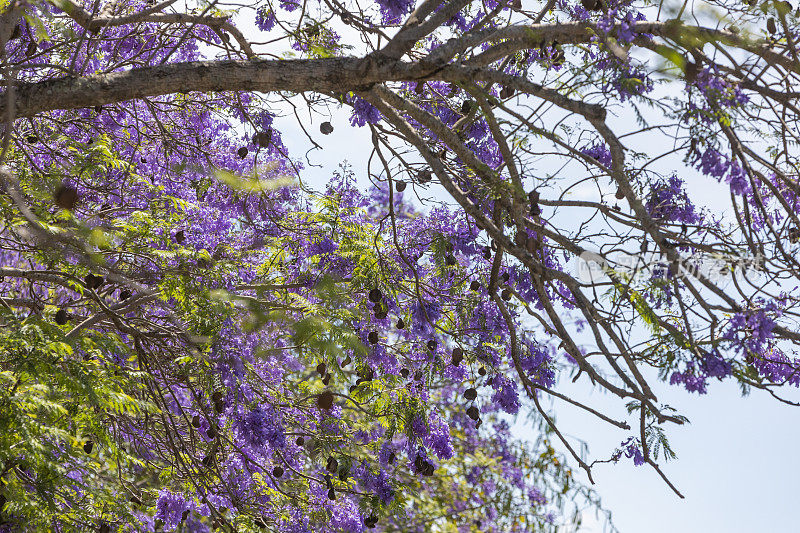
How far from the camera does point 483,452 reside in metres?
9.96

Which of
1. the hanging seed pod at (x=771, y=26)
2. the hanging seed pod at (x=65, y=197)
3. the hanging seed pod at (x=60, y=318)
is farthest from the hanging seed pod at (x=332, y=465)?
the hanging seed pod at (x=771, y=26)

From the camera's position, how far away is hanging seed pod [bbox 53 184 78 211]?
3921 mm

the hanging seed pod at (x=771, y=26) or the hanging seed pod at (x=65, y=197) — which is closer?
the hanging seed pod at (x=771, y=26)

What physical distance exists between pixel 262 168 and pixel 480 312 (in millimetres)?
2146

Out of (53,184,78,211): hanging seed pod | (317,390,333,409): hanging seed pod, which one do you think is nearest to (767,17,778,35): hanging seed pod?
(317,390,333,409): hanging seed pod

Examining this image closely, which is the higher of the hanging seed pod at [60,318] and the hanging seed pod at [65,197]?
the hanging seed pod at [65,197]

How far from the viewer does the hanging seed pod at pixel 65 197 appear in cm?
392

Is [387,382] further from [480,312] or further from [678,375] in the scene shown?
[678,375]

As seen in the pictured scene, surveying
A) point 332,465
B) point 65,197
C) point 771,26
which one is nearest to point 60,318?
point 65,197

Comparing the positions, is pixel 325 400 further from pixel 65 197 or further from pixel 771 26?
pixel 771 26

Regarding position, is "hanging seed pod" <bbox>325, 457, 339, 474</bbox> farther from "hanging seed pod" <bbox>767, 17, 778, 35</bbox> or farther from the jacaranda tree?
"hanging seed pod" <bbox>767, 17, 778, 35</bbox>

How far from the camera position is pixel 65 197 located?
13.2ft

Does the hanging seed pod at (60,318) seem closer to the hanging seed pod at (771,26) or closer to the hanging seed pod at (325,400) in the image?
the hanging seed pod at (325,400)

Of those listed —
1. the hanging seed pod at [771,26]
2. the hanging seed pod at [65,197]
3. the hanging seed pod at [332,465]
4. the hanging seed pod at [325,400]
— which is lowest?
the hanging seed pod at [325,400]
